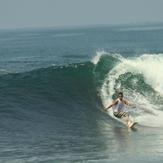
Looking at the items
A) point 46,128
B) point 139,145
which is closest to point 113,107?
point 46,128


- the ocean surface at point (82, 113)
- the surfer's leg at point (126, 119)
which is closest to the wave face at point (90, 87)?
the ocean surface at point (82, 113)

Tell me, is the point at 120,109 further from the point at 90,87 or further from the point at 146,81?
the point at 146,81

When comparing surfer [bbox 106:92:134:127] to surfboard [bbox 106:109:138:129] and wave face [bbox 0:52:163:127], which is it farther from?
wave face [bbox 0:52:163:127]

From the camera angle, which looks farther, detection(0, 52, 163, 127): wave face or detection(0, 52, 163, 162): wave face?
detection(0, 52, 163, 127): wave face

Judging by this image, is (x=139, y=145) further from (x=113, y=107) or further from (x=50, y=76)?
(x=50, y=76)

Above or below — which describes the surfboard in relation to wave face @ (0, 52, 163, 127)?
below

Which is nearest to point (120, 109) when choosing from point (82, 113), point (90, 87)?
point (82, 113)

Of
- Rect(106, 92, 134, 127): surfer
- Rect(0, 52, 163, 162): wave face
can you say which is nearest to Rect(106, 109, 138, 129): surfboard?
A: Rect(106, 92, 134, 127): surfer

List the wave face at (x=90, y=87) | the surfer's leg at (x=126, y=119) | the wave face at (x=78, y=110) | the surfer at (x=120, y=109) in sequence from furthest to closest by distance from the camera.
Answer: the wave face at (x=90, y=87)
the surfer at (x=120, y=109)
the surfer's leg at (x=126, y=119)
the wave face at (x=78, y=110)

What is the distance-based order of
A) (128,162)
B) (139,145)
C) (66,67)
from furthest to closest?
(66,67), (139,145), (128,162)

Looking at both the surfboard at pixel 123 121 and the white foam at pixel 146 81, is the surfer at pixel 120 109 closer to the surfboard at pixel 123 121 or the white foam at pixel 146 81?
the surfboard at pixel 123 121

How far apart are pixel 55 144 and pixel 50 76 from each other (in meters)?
10.9

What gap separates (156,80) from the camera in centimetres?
2809

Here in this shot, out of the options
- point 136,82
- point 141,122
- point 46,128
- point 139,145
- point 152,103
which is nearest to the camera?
point 139,145
